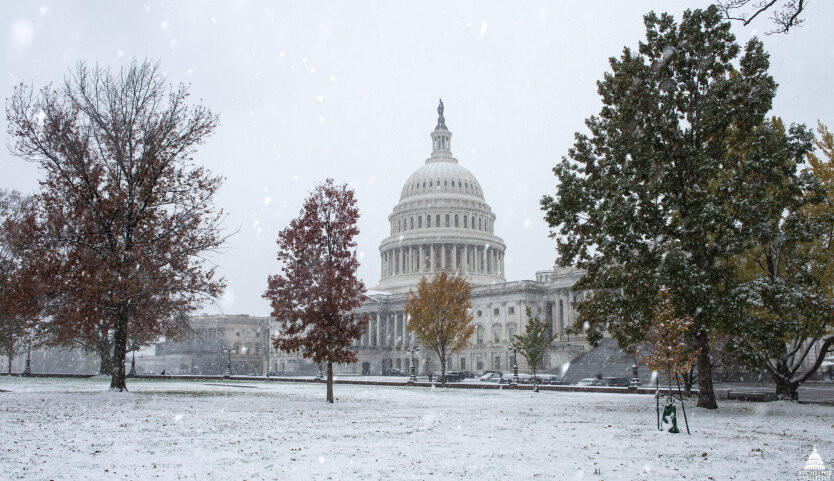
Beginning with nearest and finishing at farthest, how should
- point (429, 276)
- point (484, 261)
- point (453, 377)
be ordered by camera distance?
point (453, 377)
point (429, 276)
point (484, 261)

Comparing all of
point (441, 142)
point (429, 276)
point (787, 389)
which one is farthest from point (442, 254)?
point (787, 389)

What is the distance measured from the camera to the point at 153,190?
102 ft

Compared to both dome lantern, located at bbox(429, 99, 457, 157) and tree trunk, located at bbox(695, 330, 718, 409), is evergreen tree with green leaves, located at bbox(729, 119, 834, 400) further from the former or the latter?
dome lantern, located at bbox(429, 99, 457, 157)

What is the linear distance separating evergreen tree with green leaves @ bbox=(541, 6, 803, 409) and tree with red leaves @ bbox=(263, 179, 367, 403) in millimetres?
9628

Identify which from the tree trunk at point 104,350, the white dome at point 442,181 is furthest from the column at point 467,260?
the tree trunk at point 104,350

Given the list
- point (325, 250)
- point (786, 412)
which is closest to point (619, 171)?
point (786, 412)

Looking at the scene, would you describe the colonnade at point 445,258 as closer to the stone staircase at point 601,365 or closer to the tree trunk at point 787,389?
the stone staircase at point 601,365

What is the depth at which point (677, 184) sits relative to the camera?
84.5ft

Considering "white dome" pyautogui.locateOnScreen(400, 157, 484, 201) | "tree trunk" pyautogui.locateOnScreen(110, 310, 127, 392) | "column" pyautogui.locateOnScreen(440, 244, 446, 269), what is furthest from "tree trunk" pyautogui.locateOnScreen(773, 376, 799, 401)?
"white dome" pyautogui.locateOnScreen(400, 157, 484, 201)

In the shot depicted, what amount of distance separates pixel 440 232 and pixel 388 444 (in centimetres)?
11487

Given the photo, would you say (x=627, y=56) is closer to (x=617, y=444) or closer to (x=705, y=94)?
(x=705, y=94)

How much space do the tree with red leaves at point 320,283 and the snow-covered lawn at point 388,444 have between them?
5883mm

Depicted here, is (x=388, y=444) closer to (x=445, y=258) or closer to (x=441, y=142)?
(x=445, y=258)

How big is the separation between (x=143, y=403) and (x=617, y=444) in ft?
58.8
